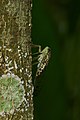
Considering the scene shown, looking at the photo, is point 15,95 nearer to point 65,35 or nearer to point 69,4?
point 65,35

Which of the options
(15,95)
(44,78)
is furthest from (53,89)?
(15,95)

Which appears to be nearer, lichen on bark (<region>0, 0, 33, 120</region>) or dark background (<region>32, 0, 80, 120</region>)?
lichen on bark (<region>0, 0, 33, 120</region>)

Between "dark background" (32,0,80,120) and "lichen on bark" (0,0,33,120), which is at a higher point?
"lichen on bark" (0,0,33,120)

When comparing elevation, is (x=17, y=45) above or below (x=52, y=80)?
above

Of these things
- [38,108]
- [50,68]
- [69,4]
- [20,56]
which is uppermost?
[20,56]

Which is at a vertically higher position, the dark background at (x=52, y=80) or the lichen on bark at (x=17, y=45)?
the lichen on bark at (x=17, y=45)

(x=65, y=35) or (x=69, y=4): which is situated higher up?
(x=69, y=4)

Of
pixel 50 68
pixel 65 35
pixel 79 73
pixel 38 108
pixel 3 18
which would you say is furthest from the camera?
pixel 65 35

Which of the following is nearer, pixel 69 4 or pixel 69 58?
pixel 69 58

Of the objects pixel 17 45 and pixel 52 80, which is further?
pixel 52 80

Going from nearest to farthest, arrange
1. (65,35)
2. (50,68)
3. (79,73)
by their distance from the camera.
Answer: (50,68) → (79,73) → (65,35)

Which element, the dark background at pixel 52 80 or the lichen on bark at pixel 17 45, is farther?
the dark background at pixel 52 80
